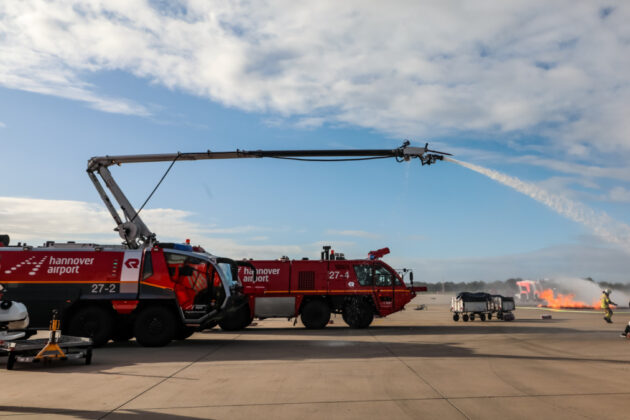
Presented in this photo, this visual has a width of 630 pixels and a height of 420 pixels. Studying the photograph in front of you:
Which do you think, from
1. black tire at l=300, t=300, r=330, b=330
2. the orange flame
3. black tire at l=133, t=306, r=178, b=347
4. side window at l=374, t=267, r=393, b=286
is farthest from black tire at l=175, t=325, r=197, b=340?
the orange flame

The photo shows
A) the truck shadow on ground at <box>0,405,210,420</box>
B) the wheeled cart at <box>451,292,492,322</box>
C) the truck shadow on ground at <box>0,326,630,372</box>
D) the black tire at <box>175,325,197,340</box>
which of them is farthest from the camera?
the wheeled cart at <box>451,292,492,322</box>

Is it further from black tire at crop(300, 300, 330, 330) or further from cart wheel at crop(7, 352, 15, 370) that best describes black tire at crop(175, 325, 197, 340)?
cart wheel at crop(7, 352, 15, 370)

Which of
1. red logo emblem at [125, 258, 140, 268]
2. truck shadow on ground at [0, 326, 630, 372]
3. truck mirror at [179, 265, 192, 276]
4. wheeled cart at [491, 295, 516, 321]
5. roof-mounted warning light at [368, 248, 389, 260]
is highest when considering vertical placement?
roof-mounted warning light at [368, 248, 389, 260]

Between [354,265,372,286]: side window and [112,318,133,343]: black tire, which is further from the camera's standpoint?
[354,265,372,286]: side window

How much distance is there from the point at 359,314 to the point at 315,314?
170 centimetres

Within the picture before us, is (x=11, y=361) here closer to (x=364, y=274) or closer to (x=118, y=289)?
(x=118, y=289)

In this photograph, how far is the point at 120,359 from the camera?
36.1 feet

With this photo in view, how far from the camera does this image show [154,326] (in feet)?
43.4

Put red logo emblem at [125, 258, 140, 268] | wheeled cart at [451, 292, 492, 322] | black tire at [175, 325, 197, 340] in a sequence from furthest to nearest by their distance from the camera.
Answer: wheeled cart at [451, 292, 492, 322], black tire at [175, 325, 197, 340], red logo emblem at [125, 258, 140, 268]

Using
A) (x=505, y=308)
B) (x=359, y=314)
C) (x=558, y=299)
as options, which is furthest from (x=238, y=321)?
(x=558, y=299)

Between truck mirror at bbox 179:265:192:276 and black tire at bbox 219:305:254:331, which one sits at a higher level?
truck mirror at bbox 179:265:192:276

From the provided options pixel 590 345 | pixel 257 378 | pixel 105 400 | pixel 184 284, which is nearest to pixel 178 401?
pixel 105 400

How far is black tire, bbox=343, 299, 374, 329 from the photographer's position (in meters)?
19.7

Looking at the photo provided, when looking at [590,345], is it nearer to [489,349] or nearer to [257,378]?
[489,349]
